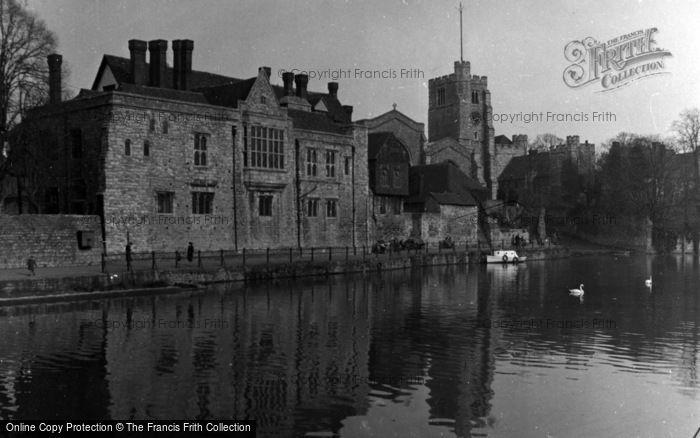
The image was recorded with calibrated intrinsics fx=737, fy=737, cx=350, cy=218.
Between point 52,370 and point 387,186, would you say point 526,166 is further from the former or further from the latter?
point 52,370

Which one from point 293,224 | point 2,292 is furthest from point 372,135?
point 2,292

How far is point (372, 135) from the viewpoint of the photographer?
6425cm

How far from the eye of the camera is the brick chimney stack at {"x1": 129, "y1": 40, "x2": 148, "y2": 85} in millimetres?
45094

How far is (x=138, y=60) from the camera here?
45.4 m

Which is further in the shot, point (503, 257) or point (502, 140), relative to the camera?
point (502, 140)

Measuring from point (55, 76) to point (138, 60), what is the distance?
17.2 feet

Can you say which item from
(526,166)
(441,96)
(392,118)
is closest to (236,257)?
(392,118)

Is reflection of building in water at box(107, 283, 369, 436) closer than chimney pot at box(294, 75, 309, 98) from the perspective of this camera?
Yes

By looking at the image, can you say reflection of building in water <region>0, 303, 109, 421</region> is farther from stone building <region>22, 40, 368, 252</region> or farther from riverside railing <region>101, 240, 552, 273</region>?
stone building <region>22, 40, 368, 252</region>

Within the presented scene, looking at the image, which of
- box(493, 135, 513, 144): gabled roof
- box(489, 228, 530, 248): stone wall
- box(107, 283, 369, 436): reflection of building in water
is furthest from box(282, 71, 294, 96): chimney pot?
box(493, 135, 513, 144): gabled roof

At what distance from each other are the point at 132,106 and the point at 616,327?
28069 mm

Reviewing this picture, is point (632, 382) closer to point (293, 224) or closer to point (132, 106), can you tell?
point (132, 106)

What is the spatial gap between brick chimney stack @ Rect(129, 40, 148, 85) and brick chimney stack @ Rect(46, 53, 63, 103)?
436 cm

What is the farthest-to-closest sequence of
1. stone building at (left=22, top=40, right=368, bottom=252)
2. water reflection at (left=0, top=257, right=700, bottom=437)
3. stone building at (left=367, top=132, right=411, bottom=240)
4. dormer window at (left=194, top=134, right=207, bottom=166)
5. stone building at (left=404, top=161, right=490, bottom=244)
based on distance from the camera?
stone building at (left=404, top=161, right=490, bottom=244), stone building at (left=367, top=132, right=411, bottom=240), dormer window at (left=194, top=134, right=207, bottom=166), stone building at (left=22, top=40, right=368, bottom=252), water reflection at (left=0, top=257, right=700, bottom=437)
